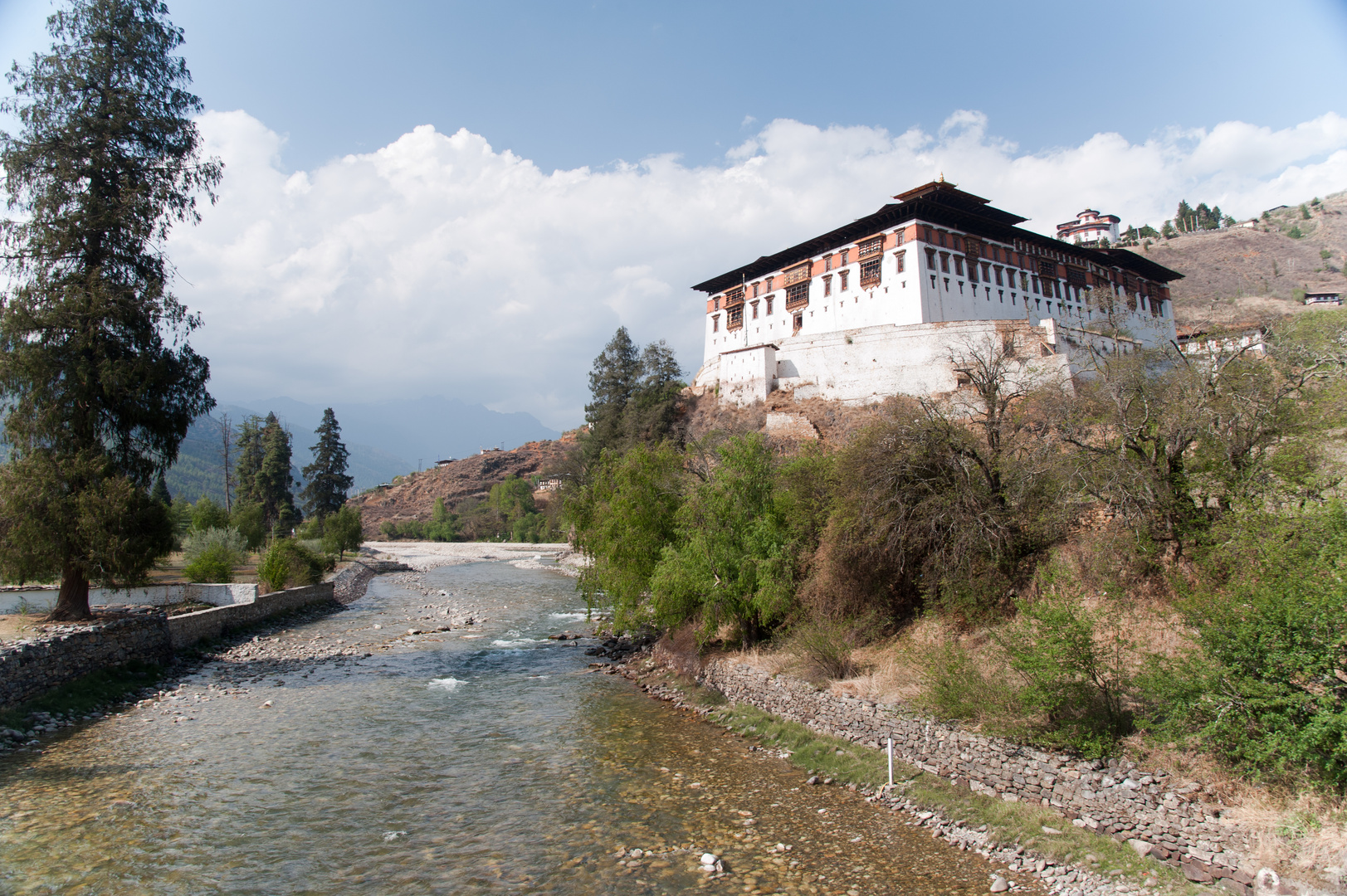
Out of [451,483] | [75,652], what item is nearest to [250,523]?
[75,652]

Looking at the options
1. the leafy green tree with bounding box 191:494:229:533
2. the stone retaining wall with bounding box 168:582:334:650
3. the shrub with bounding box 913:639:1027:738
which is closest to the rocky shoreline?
the shrub with bounding box 913:639:1027:738

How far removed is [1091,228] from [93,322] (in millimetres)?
134688

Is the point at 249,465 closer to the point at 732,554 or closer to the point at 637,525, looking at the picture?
the point at 637,525

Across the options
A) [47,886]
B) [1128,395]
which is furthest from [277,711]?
Answer: [1128,395]

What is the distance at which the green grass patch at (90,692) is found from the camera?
14.1 meters

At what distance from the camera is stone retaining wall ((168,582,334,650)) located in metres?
21.1

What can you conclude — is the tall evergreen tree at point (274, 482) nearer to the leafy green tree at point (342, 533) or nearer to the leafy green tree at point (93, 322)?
the leafy green tree at point (342, 533)

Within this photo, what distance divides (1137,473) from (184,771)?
19917 mm

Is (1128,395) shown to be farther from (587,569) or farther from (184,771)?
(184,771)

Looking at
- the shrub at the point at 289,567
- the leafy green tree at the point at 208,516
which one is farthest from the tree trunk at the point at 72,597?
the leafy green tree at the point at 208,516

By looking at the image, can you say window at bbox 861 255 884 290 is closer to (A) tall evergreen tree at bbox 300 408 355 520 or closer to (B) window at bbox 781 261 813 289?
(B) window at bbox 781 261 813 289

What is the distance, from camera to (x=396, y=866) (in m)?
9.34

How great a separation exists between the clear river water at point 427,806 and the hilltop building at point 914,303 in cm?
3090

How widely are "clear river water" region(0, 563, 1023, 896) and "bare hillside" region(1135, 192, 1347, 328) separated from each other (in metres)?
79.2
